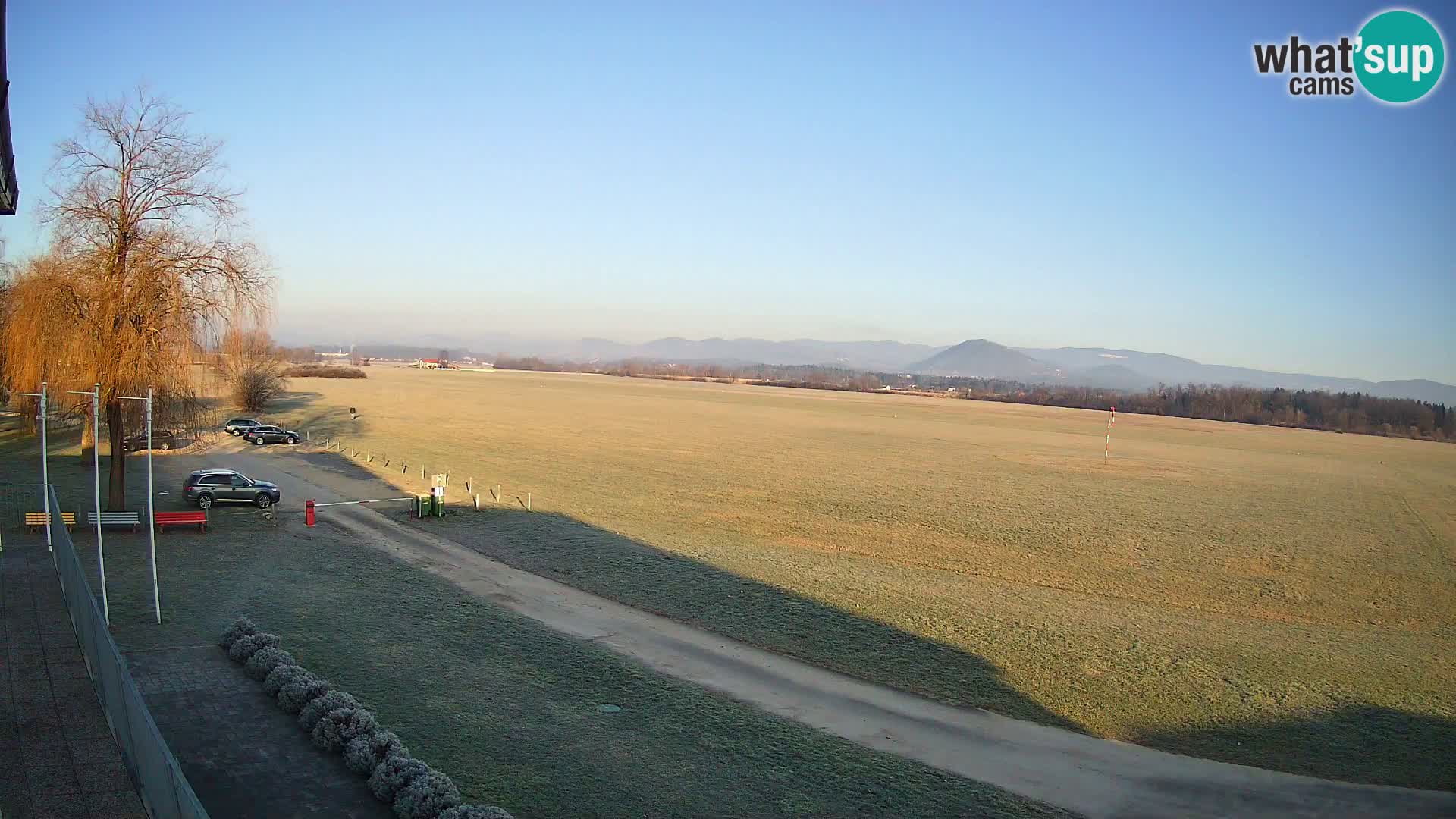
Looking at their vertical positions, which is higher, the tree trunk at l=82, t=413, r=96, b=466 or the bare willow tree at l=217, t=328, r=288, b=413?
the bare willow tree at l=217, t=328, r=288, b=413

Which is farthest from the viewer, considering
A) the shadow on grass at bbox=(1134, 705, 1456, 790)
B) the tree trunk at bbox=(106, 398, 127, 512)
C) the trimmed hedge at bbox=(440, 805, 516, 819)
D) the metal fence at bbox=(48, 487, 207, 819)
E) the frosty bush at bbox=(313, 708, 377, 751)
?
the tree trunk at bbox=(106, 398, 127, 512)

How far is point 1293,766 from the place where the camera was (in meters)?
13.4

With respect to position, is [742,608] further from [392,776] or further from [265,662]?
[392,776]

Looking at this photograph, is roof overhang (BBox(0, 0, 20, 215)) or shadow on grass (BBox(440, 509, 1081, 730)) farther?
shadow on grass (BBox(440, 509, 1081, 730))

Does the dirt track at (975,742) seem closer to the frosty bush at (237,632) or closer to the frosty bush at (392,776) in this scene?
the frosty bush at (237,632)

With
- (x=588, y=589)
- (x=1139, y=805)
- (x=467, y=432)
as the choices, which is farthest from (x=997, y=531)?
(x=467, y=432)

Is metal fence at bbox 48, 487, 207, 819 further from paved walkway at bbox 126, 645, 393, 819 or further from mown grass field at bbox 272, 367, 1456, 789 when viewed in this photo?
mown grass field at bbox 272, 367, 1456, 789

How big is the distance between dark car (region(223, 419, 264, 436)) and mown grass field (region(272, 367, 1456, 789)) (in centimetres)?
670

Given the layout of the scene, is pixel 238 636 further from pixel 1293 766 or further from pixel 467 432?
pixel 467 432

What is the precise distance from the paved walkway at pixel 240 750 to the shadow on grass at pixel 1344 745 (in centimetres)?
1218

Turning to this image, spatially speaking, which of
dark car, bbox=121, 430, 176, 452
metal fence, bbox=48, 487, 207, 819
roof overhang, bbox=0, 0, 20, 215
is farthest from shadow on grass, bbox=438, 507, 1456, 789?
dark car, bbox=121, 430, 176, 452

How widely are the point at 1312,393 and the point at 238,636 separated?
17607 centimetres

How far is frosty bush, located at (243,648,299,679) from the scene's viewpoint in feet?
46.8

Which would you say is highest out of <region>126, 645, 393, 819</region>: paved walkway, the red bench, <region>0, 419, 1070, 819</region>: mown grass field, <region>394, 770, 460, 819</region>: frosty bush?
the red bench
